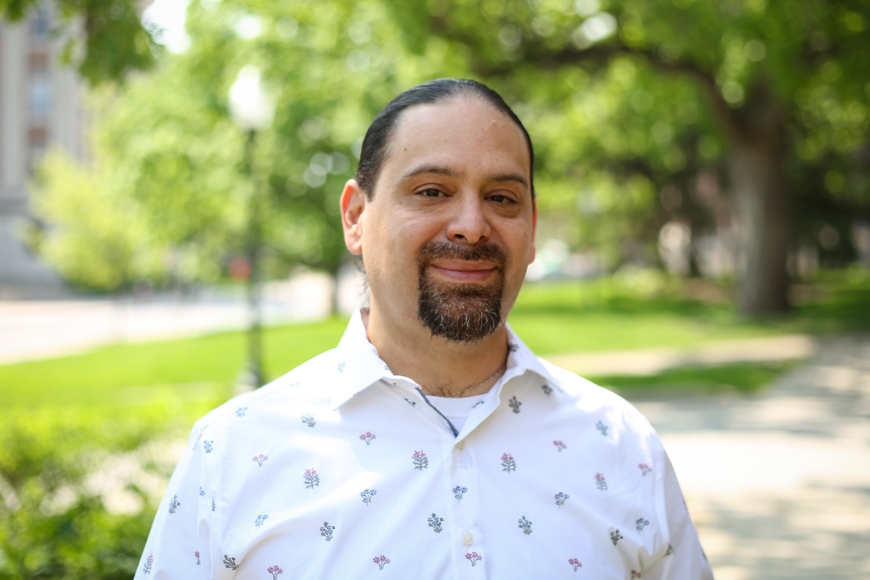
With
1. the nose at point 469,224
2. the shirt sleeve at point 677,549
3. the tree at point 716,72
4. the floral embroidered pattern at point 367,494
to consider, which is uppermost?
the tree at point 716,72

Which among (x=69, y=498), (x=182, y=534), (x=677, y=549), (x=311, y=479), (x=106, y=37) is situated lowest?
(x=69, y=498)

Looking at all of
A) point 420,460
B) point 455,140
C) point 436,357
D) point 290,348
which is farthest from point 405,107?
Answer: point 290,348

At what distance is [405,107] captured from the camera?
2.03 metres

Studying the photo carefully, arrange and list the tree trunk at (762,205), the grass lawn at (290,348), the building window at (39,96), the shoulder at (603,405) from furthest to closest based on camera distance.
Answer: the building window at (39,96) < the tree trunk at (762,205) < the grass lawn at (290,348) < the shoulder at (603,405)

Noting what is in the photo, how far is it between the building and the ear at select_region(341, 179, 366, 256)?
4764 cm

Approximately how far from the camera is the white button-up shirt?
5.78ft

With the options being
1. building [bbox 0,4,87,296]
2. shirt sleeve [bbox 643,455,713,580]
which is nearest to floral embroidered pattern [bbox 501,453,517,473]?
shirt sleeve [bbox 643,455,713,580]

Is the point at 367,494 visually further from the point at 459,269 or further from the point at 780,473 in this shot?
the point at 780,473

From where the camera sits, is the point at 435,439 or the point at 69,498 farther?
the point at 69,498

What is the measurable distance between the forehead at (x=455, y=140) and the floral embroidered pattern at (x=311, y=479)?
752 millimetres

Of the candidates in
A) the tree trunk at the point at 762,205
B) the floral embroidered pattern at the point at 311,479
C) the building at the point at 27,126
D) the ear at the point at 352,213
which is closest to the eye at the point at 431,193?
the ear at the point at 352,213

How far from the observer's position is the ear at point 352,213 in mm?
2188

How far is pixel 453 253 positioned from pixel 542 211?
3241 cm

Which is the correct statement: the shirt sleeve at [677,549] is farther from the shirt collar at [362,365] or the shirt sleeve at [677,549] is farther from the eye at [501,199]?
the eye at [501,199]
